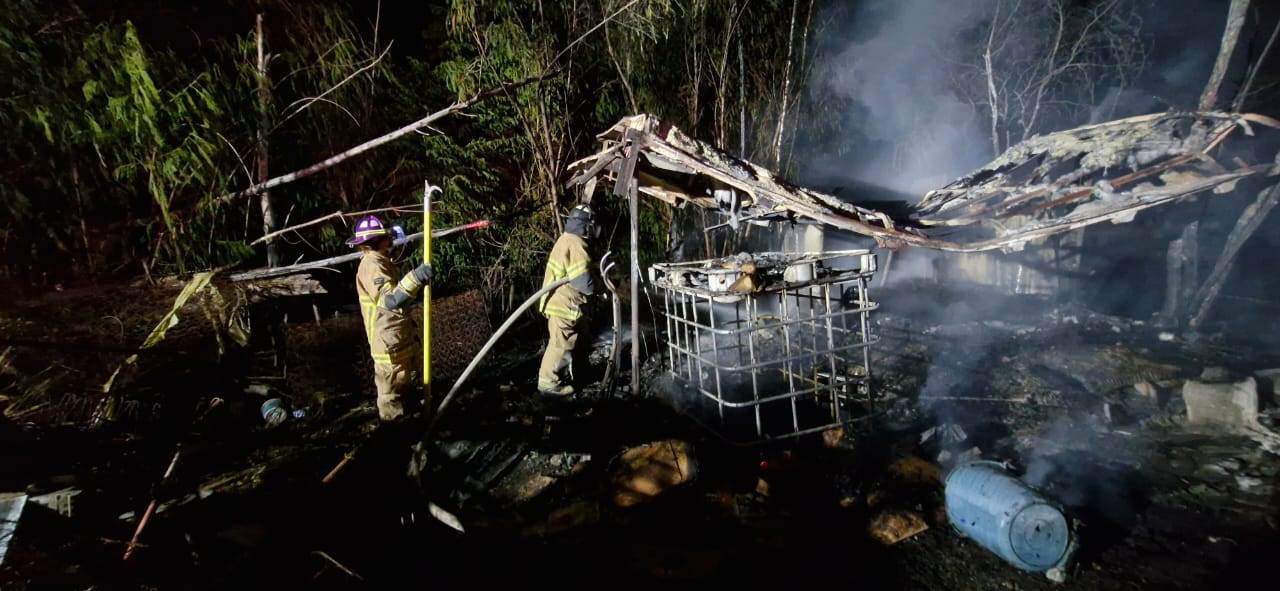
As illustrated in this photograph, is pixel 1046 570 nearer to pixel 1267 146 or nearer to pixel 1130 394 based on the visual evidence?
pixel 1130 394

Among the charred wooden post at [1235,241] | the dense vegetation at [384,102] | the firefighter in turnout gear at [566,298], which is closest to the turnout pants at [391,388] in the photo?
the firefighter in turnout gear at [566,298]

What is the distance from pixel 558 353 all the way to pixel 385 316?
1896 mm

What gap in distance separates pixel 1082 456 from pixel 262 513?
284 inches

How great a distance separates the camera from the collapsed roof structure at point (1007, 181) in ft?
14.8

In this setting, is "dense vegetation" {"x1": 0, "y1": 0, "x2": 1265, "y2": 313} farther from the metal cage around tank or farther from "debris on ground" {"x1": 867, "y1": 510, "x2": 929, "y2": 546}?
"debris on ground" {"x1": 867, "y1": 510, "x2": 929, "y2": 546}

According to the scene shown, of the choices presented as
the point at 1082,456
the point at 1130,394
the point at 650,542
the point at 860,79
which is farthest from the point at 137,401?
the point at 860,79

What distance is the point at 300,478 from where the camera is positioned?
4234mm

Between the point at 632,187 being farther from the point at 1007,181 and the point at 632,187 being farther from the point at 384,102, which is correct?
the point at 384,102

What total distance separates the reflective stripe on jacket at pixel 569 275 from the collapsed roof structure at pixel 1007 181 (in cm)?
67

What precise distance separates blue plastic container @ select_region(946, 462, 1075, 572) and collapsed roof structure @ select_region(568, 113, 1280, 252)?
230cm

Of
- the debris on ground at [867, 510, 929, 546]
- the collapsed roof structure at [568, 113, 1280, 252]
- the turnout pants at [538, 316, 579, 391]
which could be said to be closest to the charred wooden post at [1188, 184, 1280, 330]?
the collapsed roof structure at [568, 113, 1280, 252]

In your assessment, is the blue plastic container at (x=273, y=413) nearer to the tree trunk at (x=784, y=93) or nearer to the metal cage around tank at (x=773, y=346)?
the metal cage around tank at (x=773, y=346)

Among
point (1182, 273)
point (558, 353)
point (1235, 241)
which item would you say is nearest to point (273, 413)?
point (558, 353)

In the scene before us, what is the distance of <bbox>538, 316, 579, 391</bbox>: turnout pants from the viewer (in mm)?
5805
